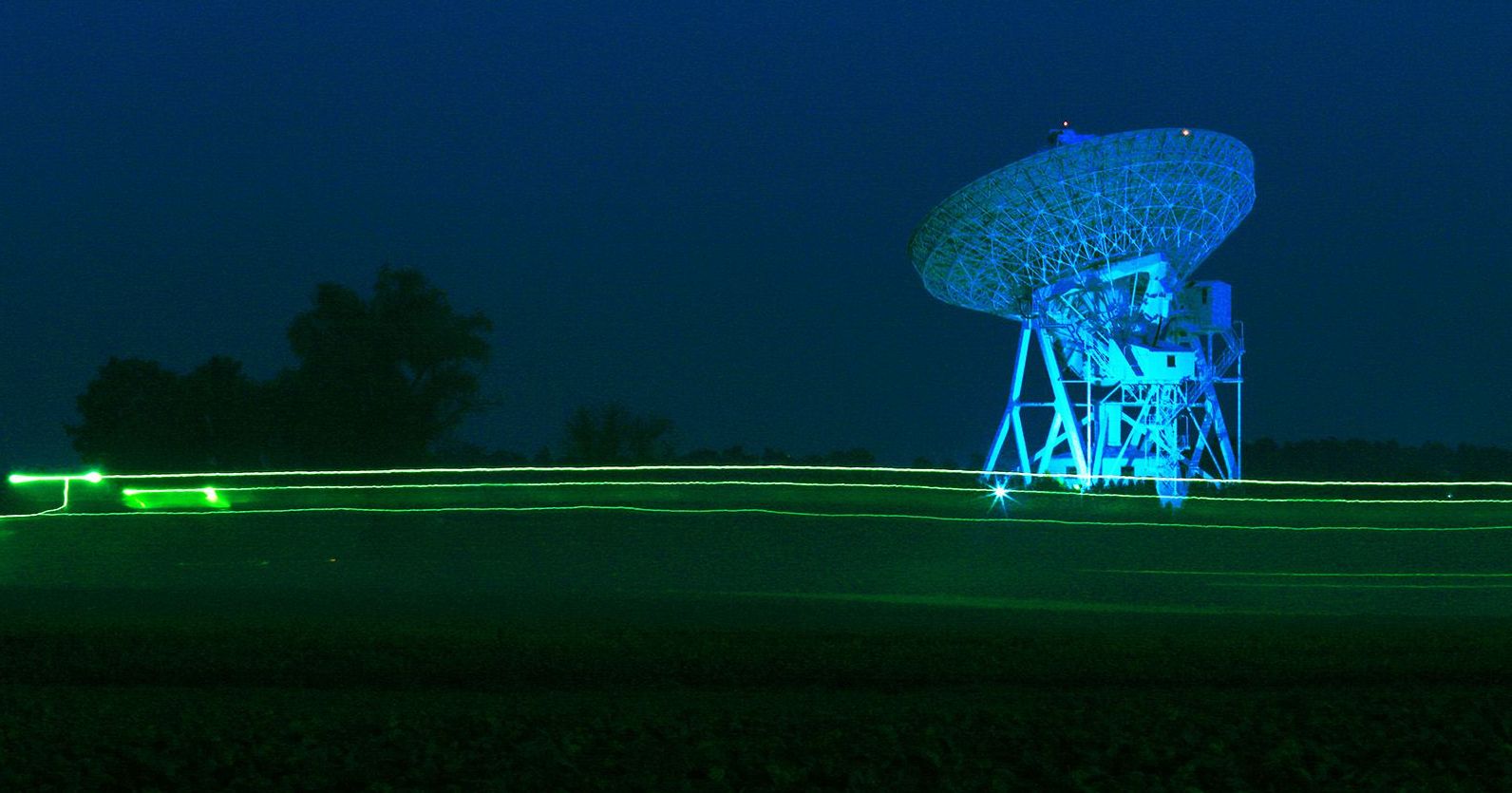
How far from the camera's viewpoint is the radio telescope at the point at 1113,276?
3183 cm

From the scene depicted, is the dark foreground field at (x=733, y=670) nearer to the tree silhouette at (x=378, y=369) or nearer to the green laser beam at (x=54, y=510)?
the green laser beam at (x=54, y=510)

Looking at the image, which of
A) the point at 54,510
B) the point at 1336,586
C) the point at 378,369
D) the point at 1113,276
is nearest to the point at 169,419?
the point at 378,369

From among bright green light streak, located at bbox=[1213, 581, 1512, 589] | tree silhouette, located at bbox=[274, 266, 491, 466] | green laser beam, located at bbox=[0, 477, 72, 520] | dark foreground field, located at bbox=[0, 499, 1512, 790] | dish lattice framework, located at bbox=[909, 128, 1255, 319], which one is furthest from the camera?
tree silhouette, located at bbox=[274, 266, 491, 466]

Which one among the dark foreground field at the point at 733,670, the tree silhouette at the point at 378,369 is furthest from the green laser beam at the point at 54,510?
the tree silhouette at the point at 378,369

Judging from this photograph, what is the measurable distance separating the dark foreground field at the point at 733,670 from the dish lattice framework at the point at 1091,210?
10864 mm

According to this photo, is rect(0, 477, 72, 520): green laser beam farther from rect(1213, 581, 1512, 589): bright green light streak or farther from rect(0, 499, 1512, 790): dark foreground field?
rect(1213, 581, 1512, 589): bright green light streak

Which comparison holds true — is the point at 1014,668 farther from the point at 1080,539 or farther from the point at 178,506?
the point at 178,506

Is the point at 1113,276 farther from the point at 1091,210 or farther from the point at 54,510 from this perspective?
the point at 54,510

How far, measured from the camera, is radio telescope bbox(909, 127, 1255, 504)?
104 ft

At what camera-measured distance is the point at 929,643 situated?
12.8 meters

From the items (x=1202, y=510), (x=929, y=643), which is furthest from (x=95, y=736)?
(x=1202, y=510)

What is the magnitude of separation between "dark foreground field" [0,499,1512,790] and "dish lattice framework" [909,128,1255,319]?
35.6ft

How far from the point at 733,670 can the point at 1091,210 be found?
77.6 feet

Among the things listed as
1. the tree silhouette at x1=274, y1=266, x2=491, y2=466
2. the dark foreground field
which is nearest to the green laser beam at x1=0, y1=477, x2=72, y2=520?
the dark foreground field
